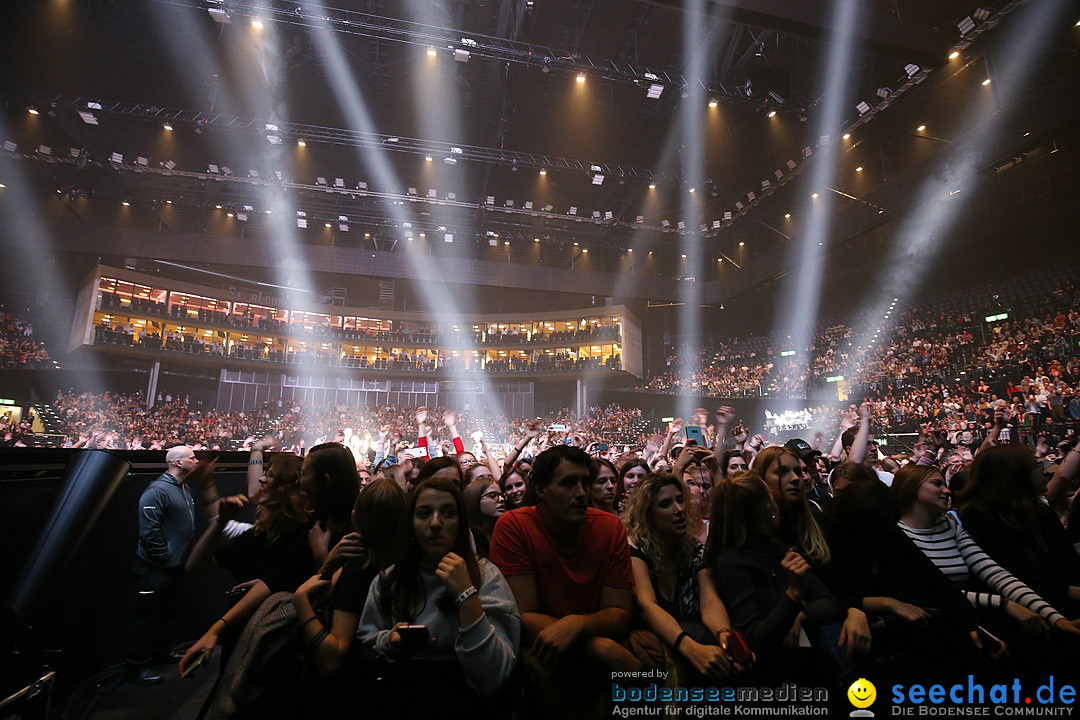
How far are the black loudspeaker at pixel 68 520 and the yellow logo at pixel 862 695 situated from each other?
3550 millimetres

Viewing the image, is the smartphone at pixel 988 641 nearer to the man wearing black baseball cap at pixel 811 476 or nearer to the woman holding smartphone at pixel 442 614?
the man wearing black baseball cap at pixel 811 476

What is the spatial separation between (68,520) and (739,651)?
10.1ft

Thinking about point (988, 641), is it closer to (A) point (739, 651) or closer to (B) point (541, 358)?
(A) point (739, 651)

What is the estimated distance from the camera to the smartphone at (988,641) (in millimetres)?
2053

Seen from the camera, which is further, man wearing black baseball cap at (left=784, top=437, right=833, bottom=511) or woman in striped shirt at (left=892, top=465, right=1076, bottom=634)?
man wearing black baseball cap at (left=784, top=437, right=833, bottom=511)

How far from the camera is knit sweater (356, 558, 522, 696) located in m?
1.64

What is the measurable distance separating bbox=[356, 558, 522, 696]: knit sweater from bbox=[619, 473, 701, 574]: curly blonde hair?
2.60ft

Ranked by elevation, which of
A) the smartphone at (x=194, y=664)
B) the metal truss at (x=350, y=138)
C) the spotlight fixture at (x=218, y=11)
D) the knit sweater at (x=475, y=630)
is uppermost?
the spotlight fixture at (x=218, y=11)

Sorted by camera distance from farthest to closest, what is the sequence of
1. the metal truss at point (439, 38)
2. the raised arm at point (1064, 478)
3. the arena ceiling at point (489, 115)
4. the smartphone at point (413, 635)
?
the arena ceiling at point (489, 115)
the metal truss at point (439, 38)
the raised arm at point (1064, 478)
the smartphone at point (413, 635)

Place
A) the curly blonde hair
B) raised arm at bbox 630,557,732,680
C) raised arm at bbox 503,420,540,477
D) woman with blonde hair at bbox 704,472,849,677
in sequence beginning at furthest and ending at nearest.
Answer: raised arm at bbox 503,420,540,477
the curly blonde hair
woman with blonde hair at bbox 704,472,849,677
raised arm at bbox 630,557,732,680

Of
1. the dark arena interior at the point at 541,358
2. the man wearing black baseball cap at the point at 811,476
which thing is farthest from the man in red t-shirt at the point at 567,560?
the man wearing black baseball cap at the point at 811,476

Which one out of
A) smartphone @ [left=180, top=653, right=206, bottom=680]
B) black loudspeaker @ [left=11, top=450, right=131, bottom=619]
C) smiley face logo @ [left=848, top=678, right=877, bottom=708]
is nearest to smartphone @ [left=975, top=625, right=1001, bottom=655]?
smiley face logo @ [left=848, top=678, right=877, bottom=708]

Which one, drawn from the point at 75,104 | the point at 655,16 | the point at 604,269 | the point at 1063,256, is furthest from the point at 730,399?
the point at 75,104

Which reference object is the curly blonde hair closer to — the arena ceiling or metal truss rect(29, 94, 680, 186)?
the arena ceiling
